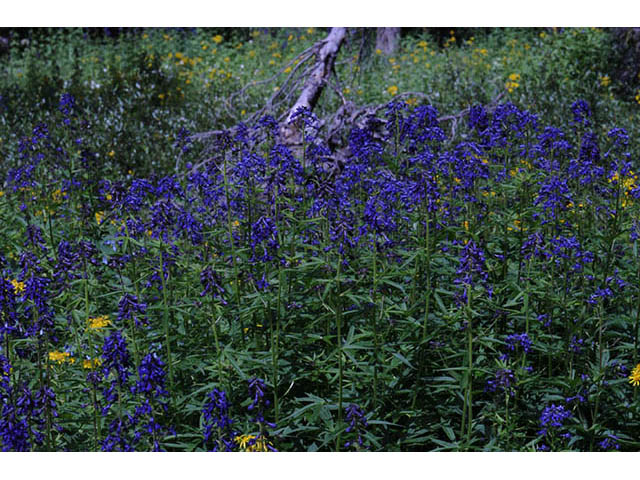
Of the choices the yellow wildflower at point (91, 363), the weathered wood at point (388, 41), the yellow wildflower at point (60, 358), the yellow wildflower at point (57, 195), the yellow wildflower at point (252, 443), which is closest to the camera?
the yellow wildflower at point (252, 443)

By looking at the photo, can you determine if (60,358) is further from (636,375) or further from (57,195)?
A: (636,375)

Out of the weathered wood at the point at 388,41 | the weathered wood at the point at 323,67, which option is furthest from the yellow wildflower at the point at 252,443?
the weathered wood at the point at 388,41

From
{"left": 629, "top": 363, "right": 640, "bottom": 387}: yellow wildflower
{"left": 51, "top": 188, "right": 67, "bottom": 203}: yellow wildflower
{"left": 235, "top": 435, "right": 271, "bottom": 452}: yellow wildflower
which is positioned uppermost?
{"left": 51, "top": 188, "right": 67, "bottom": 203}: yellow wildflower

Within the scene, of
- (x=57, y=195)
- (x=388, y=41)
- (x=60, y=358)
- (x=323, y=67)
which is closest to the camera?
(x=60, y=358)

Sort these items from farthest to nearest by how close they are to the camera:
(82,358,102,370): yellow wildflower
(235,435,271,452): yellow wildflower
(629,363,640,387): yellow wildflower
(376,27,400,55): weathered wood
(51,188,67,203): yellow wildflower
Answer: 1. (376,27,400,55): weathered wood
2. (51,188,67,203): yellow wildflower
3. (82,358,102,370): yellow wildflower
4. (629,363,640,387): yellow wildflower
5. (235,435,271,452): yellow wildflower

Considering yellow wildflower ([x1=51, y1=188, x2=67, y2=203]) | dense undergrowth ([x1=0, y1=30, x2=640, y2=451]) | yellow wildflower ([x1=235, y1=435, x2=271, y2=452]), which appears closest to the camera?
yellow wildflower ([x1=235, y1=435, x2=271, y2=452])

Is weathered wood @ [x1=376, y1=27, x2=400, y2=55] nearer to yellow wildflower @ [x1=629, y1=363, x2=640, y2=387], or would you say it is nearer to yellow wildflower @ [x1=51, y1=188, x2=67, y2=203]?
yellow wildflower @ [x1=51, y1=188, x2=67, y2=203]

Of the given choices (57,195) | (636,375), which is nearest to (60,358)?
(57,195)

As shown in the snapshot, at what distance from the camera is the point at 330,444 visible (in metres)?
3.64

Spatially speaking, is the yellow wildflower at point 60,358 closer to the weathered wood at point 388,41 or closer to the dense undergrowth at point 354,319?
the dense undergrowth at point 354,319

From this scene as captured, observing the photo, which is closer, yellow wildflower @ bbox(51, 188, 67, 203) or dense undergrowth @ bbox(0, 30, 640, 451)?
dense undergrowth @ bbox(0, 30, 640, 451)

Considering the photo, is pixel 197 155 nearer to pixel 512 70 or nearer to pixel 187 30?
pixel 512 70

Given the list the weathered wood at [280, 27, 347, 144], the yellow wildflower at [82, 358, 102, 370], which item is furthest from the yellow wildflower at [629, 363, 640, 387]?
the weathered wood at [280, 27, 347, 144]
